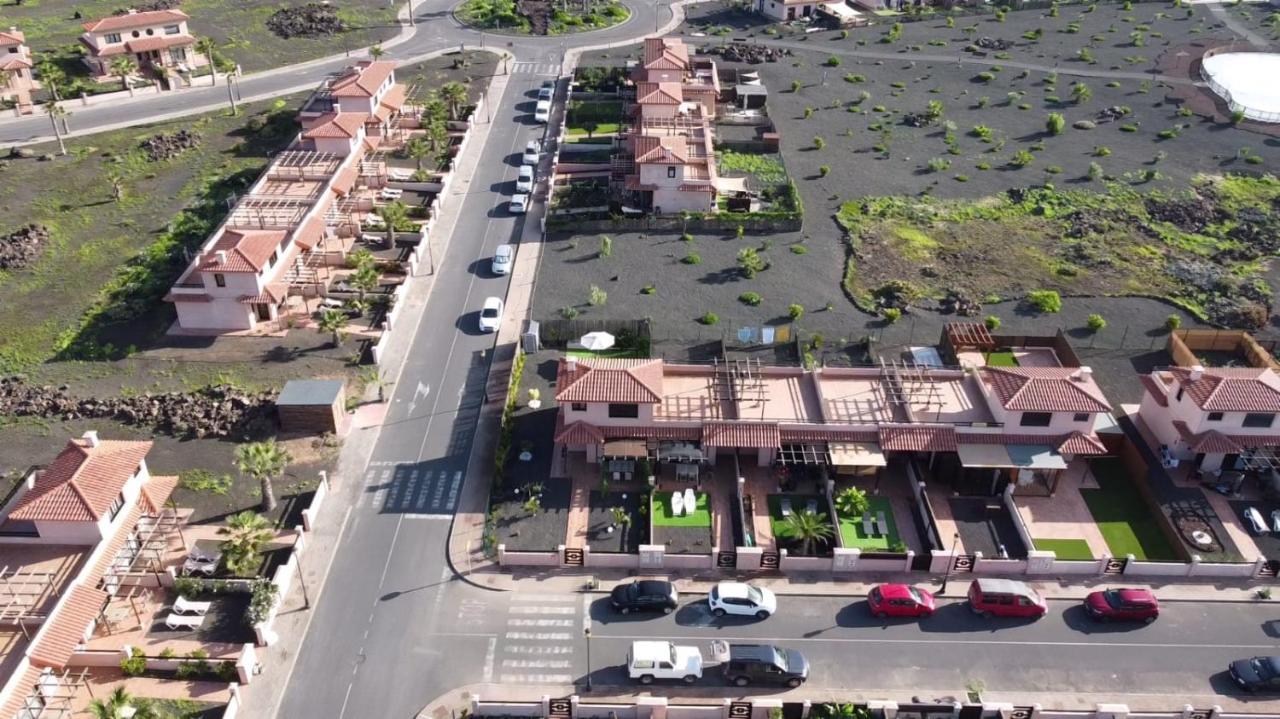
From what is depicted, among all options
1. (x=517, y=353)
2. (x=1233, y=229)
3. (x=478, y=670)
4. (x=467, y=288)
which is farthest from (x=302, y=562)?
(x=1233, y=229)

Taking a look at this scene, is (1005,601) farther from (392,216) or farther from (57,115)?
(57,115)

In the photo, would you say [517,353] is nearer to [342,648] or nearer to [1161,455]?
[342,648]

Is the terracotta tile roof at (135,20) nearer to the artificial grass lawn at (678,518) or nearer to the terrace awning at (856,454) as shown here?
the artificial grass lawn at (678,518)

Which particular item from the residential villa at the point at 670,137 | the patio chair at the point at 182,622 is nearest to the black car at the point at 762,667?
the patio chair at the point at 182,622

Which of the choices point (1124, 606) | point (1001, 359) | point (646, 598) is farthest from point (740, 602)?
point (1001, 359)

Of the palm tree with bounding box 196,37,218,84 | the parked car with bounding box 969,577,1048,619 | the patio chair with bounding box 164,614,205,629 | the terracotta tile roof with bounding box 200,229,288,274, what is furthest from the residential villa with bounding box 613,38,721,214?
the palm tree with bounding box 196,37,218,84

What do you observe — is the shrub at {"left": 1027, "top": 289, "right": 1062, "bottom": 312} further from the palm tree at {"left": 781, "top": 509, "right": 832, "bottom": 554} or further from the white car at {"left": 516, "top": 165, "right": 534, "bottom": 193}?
the white car at {"left": 516, "top": 165, "right": 534, "bottom": 193}
